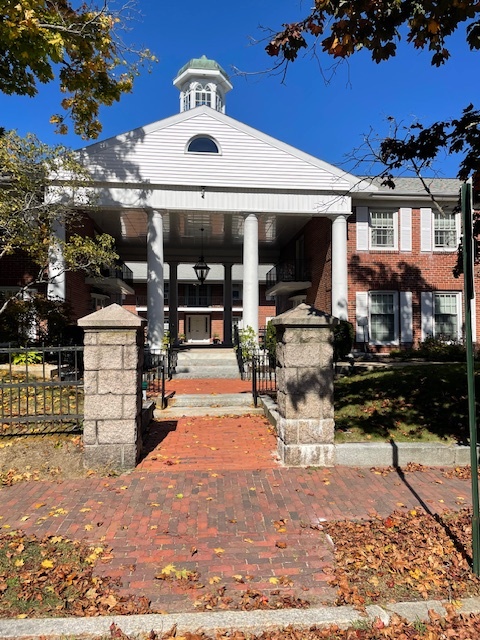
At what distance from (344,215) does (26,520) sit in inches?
575

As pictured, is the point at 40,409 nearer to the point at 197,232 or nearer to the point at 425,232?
the point at 197,232

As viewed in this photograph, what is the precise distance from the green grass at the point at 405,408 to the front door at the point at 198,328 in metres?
28.3

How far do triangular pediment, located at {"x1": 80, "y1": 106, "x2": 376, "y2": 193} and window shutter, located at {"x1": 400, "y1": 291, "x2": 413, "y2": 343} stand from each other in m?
5.01

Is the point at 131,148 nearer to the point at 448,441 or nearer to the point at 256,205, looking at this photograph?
the point at 256,205

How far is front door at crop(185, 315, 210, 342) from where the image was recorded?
3784cm

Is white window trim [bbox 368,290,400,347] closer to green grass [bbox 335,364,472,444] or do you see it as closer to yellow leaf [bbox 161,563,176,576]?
green grass [bbox 335,364,472,444]

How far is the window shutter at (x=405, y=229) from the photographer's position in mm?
17109

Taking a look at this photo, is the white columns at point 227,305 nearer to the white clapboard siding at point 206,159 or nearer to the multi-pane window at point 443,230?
the white clapboard siding at point 206,159

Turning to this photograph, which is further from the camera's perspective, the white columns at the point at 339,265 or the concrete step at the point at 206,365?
the white columns at the point at 339,265

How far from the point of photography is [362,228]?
17016 mm

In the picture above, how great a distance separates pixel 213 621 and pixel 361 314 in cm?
1507

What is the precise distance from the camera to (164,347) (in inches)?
583

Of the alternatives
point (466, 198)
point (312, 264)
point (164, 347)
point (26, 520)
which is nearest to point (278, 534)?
point (26, 520)

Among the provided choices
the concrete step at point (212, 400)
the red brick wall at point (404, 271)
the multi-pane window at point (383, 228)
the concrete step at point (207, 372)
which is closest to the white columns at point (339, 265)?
the red brick wall at point (404, 271)
